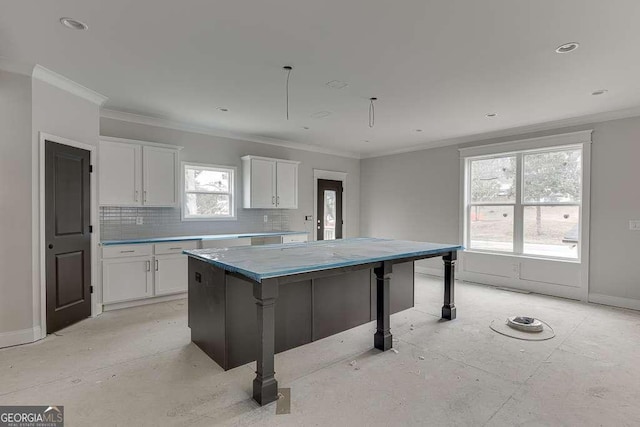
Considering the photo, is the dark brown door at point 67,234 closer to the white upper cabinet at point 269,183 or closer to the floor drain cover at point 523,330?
the white upper cabinet at point 269,183

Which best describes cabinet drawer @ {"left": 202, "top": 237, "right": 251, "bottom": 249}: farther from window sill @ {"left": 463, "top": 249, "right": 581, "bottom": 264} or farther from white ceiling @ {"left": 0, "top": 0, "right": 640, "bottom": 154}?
window sill @ {"left": 463, "top": 249, "right": 581, "bottom": 264}

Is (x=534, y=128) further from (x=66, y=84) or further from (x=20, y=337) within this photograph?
(x=20, y=337)

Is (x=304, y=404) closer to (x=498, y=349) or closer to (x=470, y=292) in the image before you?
(x=498, y=349)

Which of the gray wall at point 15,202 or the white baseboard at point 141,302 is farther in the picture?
the white baseboard at point 141,302

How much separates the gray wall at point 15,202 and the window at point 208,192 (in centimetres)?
209

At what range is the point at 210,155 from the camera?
212 inches

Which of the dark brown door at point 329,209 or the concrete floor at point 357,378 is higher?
the dark brown door at point 329,209

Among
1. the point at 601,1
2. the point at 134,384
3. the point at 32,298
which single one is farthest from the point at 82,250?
the point at 601,1

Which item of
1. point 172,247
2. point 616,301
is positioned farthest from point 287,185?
point 616,301

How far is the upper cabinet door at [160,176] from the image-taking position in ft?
14.8

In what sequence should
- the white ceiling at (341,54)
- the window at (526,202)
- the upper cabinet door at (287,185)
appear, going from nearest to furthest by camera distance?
the white ceiling at (341,54) < the window at (526,202) < the upper cabinet door at (287,185)

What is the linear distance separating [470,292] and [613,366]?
2.40 meters

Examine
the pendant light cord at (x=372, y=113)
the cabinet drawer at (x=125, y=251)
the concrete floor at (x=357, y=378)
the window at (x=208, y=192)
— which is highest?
the pendant light cord at (x=372, y=113)

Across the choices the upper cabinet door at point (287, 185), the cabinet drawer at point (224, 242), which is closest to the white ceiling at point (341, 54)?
the upper cabinet door at point (287, 185)
